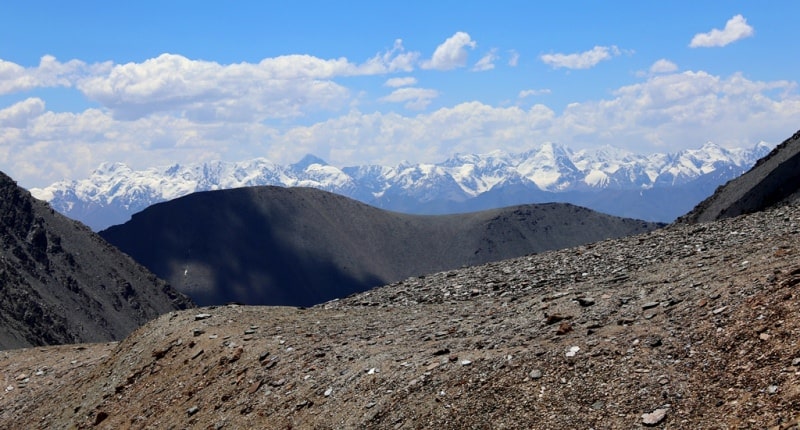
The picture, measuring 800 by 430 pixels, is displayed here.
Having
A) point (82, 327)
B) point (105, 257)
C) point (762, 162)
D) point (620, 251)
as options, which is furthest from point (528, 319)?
point (105, 257)

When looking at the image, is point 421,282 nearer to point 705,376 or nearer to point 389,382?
point 389,382

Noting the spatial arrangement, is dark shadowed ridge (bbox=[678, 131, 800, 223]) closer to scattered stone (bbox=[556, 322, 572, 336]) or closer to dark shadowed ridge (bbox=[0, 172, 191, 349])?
scattered stone (bbox=[556, 322, 572, 336])

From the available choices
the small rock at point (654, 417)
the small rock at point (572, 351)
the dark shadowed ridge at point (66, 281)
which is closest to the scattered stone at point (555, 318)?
the small rock at point (572, 351)

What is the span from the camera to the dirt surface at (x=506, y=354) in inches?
521

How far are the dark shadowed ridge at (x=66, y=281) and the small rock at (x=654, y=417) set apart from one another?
10634 cm

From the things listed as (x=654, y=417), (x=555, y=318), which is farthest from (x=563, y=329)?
(x=654, y=417)

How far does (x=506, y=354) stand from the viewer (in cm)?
1616

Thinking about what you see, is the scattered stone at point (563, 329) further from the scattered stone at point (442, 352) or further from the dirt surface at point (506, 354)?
the scattered stone at point (442, 352)

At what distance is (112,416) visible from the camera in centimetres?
2172

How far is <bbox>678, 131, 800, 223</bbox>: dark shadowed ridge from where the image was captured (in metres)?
59.7

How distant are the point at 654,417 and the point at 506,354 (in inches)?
163

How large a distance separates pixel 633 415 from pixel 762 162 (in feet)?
238

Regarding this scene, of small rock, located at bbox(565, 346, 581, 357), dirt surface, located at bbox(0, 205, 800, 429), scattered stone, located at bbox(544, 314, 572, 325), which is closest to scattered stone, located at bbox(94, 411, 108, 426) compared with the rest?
dirt surface, located at bbox(0, 205, 800, 429)

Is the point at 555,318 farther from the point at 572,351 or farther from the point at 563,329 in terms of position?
the point at 572,351
